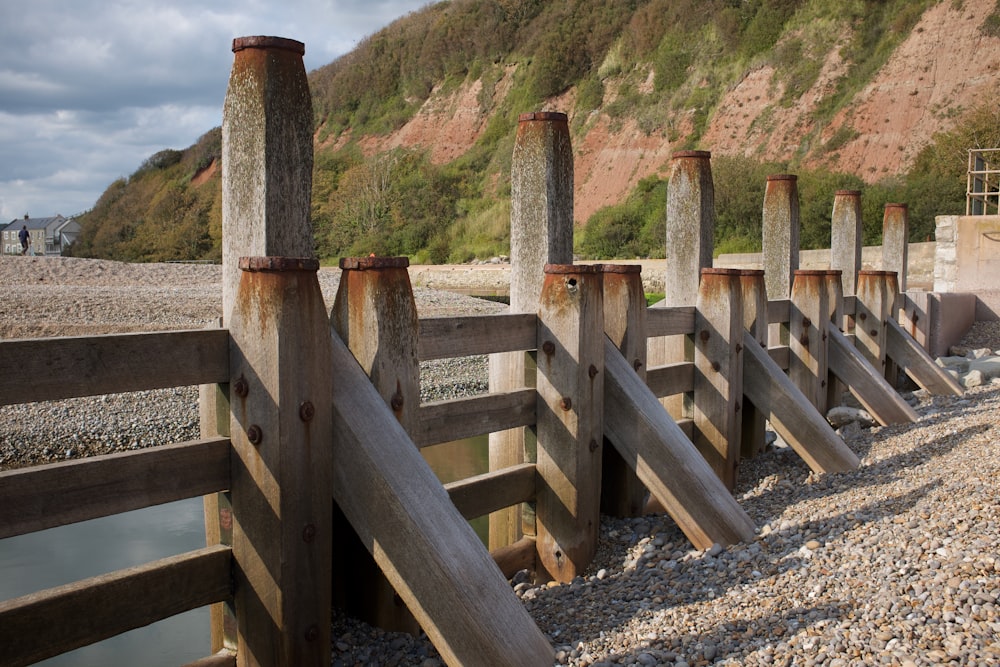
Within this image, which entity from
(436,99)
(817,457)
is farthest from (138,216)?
(817,457)

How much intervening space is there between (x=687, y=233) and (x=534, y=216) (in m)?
1.91

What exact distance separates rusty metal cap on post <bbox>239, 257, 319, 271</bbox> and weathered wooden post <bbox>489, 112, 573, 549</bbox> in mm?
1966

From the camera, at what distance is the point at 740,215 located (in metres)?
34.3

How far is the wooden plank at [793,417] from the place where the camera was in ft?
19.7

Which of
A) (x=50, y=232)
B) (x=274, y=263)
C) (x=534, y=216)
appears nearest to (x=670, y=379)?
(x=534, y=216)

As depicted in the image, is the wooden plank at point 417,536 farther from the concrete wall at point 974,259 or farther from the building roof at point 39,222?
the building roof at point 39,222

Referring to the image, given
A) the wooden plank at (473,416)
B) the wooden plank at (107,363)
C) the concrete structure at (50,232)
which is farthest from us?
the concrete structure at (50,232)

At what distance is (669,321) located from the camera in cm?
579

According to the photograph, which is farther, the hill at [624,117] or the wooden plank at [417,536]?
the hill at [624,117]

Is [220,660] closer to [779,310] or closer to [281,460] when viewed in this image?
[281,460]

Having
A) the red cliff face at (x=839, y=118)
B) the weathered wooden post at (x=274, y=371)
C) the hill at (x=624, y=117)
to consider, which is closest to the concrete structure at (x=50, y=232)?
the hill at (x=624, y=117)

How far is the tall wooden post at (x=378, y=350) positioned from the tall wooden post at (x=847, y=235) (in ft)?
25.5

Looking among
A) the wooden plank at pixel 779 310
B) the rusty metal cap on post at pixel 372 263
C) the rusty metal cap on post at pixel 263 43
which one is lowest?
the wooden plank at pixel 779 310

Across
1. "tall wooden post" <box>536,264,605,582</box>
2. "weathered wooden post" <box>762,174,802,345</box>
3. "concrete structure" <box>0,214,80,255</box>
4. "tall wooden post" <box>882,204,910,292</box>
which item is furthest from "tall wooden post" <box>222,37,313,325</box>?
"concrete structure" <box>0,214,80,255</box>
